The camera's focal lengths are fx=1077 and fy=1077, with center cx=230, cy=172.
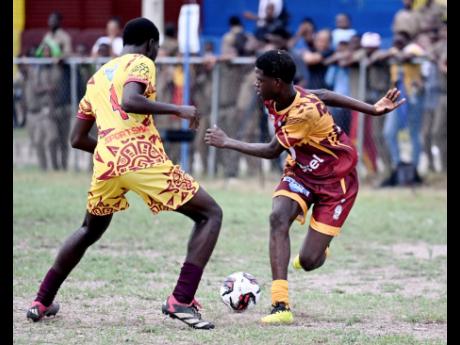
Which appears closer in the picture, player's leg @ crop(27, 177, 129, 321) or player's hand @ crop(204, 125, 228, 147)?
player's leg @ crop(27, 177, 129, 321)

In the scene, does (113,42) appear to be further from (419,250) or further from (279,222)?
(279,222)

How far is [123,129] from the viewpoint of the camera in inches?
285

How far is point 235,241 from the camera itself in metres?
11.7

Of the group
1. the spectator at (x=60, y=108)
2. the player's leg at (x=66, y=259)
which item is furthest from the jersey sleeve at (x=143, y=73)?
the spectator at (x=60, y=108)

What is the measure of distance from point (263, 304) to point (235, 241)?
3.28 m

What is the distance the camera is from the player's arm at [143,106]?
703 cm

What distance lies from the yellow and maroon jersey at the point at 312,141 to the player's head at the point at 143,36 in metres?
1.00

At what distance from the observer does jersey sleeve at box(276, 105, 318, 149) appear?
7.81m

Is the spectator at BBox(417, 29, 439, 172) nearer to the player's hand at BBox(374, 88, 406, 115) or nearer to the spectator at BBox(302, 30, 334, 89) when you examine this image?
the spectator at BBox(302, 30, 334, 89)

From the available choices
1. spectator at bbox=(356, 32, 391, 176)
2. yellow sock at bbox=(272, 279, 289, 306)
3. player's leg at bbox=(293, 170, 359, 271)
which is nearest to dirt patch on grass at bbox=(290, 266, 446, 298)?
player's leg at bbox=(293, 170, 359, 271)

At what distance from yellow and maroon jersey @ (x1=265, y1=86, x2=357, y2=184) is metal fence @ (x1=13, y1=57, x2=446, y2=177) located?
26.6ft

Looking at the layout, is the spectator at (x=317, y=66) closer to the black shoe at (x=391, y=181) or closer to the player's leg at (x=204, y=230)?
the black shoe at (x=391, y=181)

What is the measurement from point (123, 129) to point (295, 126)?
1.33m
